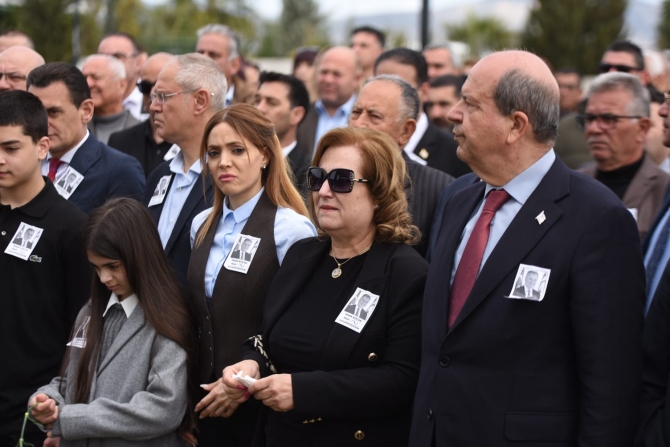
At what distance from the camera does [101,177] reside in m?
5.65

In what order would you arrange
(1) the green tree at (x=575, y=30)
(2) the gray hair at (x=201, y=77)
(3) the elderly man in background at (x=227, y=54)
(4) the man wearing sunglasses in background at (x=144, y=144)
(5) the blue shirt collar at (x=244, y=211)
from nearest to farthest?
(5) the blue shirt collar at (x=244, y=211) < (2) the gray hair at (x=201, y=77) < (4) the man wearing sunglasses in background at (x=144, y=144) < (3) the elderly man in background at (x=227, y=54) < (1) the green tree at (x=575, y=30)

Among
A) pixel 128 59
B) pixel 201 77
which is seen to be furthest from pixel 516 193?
pixel 128 59

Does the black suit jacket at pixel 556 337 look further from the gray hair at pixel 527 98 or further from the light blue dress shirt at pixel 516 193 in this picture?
the gray hair at pixel 527 98

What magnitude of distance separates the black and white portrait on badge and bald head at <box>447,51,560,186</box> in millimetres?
2462

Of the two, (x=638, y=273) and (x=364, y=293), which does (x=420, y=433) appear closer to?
(x=364, y=293)

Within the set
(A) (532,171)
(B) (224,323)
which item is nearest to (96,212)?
(B) (224,323)

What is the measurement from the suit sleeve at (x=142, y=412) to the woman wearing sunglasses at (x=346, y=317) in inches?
14.8

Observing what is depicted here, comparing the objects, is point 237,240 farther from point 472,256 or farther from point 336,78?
point 336,78

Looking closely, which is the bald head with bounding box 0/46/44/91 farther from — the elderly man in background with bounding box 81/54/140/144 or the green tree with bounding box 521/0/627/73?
the green tree with bounding box 521/0/627/73

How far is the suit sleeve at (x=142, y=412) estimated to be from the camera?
3.95 metres

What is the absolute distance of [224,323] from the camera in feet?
14.1

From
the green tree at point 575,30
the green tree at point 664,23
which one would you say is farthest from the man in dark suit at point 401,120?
the green tree at point 664,23

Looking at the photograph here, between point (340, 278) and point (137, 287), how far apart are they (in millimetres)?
1003

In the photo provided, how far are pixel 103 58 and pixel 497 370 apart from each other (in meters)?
5.74
